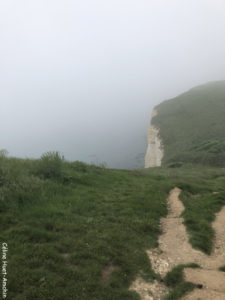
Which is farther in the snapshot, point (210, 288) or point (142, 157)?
point (142, 157)

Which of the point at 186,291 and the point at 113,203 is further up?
the point at 113,203

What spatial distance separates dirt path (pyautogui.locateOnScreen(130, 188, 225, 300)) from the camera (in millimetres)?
6385

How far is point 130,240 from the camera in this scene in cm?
902

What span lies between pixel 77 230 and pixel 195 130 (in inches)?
2251

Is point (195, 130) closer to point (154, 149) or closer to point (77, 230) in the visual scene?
point (154, 149)

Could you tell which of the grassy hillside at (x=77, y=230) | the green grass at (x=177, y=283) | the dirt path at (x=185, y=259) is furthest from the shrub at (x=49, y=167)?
the green grass at (x=177, y=283)

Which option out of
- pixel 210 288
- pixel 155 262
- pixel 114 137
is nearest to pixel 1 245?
pixel 155 262

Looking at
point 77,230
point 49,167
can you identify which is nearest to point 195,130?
point 49,167

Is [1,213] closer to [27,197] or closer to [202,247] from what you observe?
[27,197]

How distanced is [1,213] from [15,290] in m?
4.45

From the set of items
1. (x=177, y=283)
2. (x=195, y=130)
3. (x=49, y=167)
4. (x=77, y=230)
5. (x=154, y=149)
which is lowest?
(x=177, y=283)

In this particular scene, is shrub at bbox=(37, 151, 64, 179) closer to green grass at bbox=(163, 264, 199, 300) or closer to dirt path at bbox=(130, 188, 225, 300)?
dirt path at bbox=(130, 188, 225, 300)

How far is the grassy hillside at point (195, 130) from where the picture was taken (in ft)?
138

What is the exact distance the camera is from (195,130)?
5950 cm
